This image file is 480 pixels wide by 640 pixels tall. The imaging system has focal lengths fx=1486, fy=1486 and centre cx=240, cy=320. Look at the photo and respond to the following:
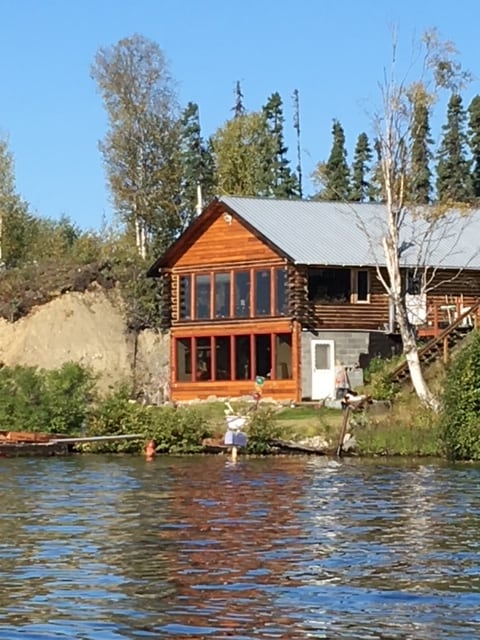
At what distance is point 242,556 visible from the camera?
2242cm

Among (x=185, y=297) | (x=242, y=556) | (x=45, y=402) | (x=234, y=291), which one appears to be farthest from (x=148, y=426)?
(x=242, y=556)

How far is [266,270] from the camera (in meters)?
58.6

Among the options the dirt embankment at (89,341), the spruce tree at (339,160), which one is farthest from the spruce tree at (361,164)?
the dirt embankment at (89,341)

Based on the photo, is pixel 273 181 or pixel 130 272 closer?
pixel 130 272

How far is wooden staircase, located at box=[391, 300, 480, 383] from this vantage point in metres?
50.9

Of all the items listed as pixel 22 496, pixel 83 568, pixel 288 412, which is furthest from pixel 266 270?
pixel 83 568

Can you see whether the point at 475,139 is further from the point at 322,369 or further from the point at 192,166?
the point at 322,369

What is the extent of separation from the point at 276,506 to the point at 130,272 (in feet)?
137

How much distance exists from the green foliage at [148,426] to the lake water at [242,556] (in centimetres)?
907

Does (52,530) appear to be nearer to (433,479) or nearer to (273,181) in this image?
(433,479)

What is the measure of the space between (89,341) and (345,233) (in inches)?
604

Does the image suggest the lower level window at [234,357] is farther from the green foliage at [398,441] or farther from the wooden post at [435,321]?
the green foliage at [398,441]

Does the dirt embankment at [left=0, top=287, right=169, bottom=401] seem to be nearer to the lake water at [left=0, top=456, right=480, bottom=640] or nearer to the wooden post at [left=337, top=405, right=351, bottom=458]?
the wooden post at [left=337, top=405, right=351, bottom=458]

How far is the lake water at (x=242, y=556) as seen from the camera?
56.3 ft
